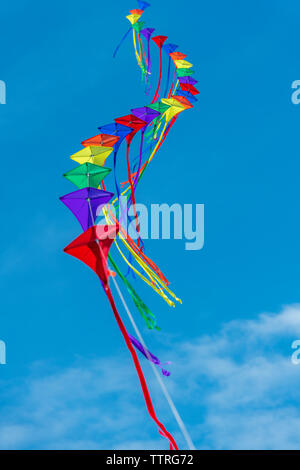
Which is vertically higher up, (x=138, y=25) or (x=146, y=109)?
(x=138, y=25)

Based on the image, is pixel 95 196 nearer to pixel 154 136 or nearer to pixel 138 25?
pixel 154 136

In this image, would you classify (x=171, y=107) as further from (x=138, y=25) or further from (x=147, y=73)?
(x=138, y=25)

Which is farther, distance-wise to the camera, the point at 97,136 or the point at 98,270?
the point at 97,136

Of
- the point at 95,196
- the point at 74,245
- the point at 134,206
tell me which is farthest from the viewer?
the point at 134,206

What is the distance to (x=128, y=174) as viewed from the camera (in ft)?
61.7

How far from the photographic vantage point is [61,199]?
53.0 ft

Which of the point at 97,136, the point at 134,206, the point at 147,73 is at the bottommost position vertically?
the point at 134,206

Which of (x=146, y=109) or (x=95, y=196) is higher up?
(x=146, y=109)

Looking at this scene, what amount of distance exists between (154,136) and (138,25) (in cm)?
478
